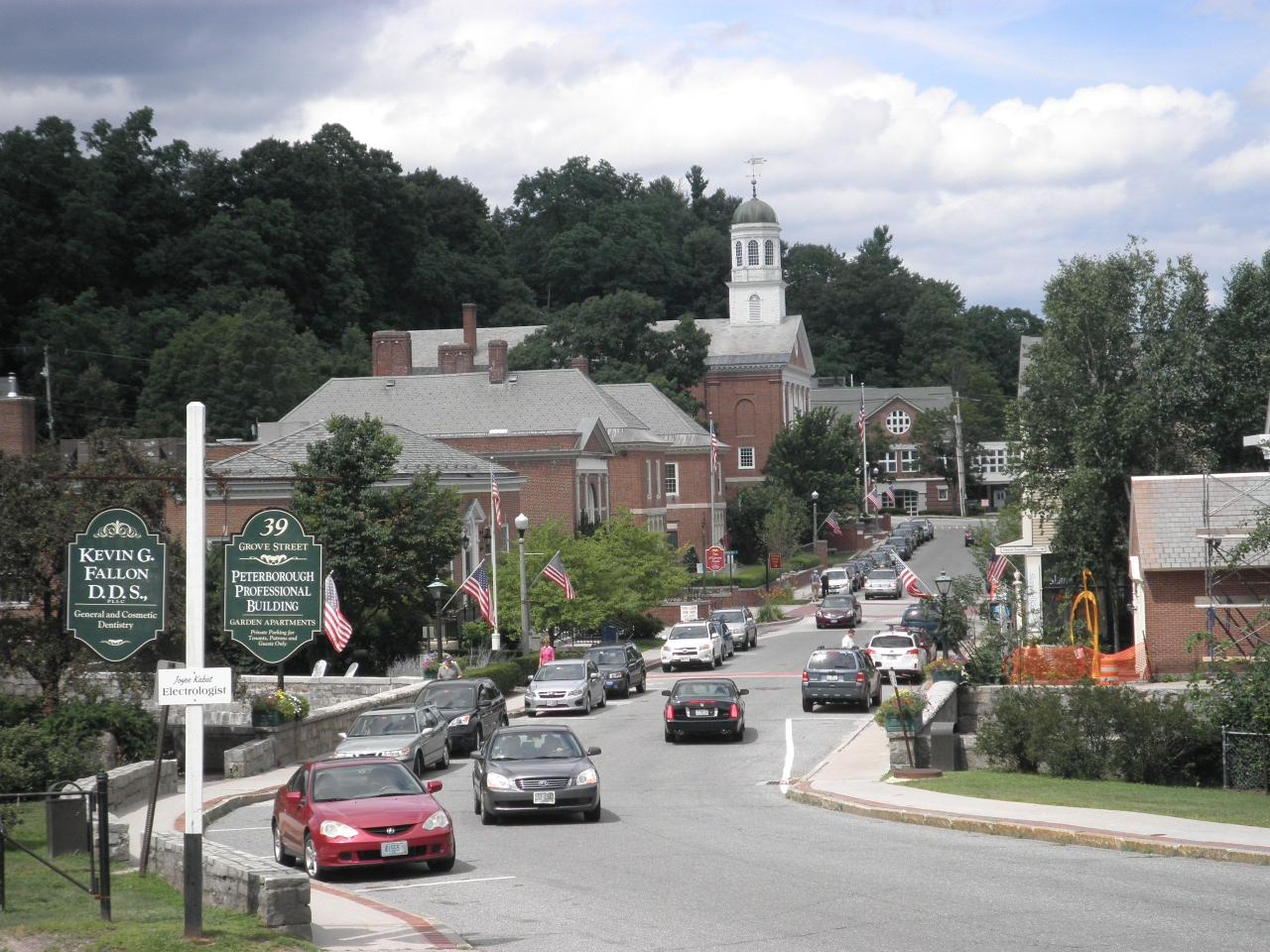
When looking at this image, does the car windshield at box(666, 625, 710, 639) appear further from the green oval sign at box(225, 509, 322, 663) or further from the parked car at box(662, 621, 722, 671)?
the green oval sign at box(225, 509, 322, 663)

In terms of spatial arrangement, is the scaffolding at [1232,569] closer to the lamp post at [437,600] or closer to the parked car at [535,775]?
the parked car at [535,775]

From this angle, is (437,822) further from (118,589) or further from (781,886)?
(118,589)

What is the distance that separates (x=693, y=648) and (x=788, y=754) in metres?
21.4

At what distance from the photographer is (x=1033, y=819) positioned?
19.9 metres

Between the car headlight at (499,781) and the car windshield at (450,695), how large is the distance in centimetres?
1052

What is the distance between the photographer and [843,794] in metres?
Answer: 23.5

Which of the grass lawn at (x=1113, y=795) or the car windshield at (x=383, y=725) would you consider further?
the car windshield at (x=383, y=725)

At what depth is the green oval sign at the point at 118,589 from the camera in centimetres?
1647

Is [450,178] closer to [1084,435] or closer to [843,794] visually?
[1084,435]

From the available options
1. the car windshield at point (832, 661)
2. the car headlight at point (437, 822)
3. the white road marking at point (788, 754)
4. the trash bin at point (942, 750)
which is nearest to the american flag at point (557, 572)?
the car windshield at point (832, 661)

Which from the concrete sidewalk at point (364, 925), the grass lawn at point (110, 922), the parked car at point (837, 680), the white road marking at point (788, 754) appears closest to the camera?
the grass lawn at point (110, 922)

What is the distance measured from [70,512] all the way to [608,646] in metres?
19.4

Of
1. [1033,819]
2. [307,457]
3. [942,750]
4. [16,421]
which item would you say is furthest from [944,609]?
→ [16,421]

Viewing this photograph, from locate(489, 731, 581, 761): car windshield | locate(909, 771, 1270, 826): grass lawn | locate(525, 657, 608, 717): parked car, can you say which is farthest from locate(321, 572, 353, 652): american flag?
locate(909, 771, 1270, 826): grass lawn
